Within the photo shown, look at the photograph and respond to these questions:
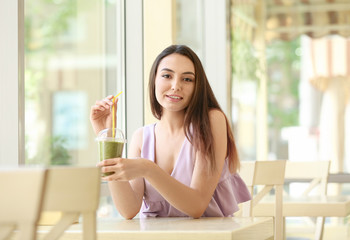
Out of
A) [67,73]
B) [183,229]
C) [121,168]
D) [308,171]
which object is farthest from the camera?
[67,73]

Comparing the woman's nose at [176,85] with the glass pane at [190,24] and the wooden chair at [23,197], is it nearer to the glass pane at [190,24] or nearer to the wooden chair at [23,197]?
the wooden chair at [23,197]

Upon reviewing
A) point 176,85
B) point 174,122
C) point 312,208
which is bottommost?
point 312,208

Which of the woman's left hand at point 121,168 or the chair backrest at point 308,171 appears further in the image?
the chair backrest at point 308,171

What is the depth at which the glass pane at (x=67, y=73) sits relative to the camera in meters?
3.11

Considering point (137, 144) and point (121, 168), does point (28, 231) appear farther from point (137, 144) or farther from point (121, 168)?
point (137, 144)

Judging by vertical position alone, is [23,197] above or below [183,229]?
above

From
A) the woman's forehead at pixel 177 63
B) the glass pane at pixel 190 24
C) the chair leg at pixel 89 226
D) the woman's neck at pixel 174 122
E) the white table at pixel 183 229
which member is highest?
the glass pane at pixel 190 24

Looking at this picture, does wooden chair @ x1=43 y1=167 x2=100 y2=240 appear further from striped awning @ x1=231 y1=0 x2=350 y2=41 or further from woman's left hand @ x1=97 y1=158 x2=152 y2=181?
striped awning @ x1=231 y1=0 x2=350 y2=41

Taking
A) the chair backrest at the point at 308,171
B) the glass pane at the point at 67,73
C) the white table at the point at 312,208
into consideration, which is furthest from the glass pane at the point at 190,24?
the white table at the point at 312,208

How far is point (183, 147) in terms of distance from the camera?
203 centimetres

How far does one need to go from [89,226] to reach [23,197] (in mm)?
204

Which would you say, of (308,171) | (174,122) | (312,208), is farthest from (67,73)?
(174,122)

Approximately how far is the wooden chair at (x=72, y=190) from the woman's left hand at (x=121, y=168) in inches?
18.3

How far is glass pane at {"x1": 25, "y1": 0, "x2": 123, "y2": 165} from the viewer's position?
311 cm
